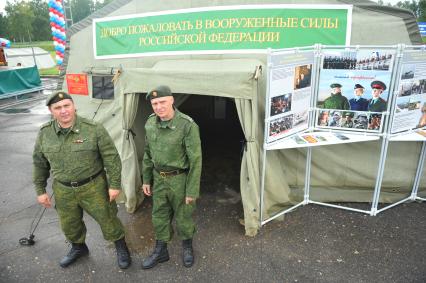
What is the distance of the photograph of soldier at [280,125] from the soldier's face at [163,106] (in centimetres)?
120

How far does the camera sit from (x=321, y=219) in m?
4.18

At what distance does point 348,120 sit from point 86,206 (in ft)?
10.2

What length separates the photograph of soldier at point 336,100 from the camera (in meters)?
3.77

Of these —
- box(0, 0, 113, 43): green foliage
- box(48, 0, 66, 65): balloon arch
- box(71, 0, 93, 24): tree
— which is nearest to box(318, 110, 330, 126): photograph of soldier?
box(48, 0, 66, 65): balloon arch

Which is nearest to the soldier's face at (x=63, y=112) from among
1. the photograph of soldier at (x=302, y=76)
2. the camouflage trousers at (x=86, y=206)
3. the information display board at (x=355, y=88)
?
the camouflage trousers at (x=86, y=206)

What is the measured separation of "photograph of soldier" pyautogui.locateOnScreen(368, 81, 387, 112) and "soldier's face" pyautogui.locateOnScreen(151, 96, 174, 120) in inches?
92.4

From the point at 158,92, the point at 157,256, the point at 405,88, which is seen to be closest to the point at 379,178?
the point at 405,88

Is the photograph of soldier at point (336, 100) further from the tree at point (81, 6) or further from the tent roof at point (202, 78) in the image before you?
the tree at point (81, 6)

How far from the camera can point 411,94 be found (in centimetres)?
375

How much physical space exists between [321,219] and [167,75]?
2.69m

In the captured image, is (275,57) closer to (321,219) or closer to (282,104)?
(282,104)

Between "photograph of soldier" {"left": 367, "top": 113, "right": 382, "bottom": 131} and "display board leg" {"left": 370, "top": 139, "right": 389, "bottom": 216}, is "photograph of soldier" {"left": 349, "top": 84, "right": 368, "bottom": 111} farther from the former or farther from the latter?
"display board leg" {"left": 370, "top": 139, "right": 389, "bottom": 216}

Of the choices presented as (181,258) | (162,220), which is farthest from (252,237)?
(162,220)

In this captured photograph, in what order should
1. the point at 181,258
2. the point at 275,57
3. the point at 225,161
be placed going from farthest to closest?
the point at 225,161 < the point at 181,258 < the point at 275,57
